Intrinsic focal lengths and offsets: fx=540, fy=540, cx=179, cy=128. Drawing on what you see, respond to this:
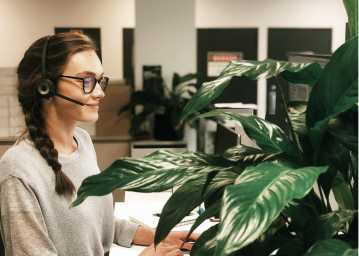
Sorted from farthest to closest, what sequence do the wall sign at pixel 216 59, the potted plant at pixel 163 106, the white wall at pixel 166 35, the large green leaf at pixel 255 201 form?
1. the wall sign at pixel 216 59
2. the white wall at pixel 166 35
3. the potted plant at pixel 163 106
4. the large green leaf at pixel 255 201

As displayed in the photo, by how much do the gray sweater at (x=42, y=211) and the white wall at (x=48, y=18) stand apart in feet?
16.2

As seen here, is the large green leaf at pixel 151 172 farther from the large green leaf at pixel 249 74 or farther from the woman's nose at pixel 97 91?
the woman's nose at pixel 97 91

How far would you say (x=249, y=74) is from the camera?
825mm

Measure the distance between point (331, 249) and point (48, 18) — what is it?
616 centimetres

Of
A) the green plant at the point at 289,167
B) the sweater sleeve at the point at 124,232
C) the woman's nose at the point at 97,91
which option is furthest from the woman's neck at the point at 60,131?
the green plant at the point at 289,167

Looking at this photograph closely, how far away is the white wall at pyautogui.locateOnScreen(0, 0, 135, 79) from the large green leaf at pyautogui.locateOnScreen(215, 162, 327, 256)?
5890mm

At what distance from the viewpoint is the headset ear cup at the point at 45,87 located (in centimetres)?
152

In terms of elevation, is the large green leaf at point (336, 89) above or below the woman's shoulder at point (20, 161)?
above

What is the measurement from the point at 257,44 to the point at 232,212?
236 inches

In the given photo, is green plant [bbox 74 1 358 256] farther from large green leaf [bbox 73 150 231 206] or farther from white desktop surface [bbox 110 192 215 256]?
white desktop surface [bbox 110 192 215 256]

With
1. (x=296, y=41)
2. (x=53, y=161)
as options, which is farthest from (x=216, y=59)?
(x=53, y=161)

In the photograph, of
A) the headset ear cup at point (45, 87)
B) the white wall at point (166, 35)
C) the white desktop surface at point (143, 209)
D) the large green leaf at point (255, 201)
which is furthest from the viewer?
the white wall at point (166, 35)

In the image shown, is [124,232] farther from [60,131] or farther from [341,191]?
[341,191]

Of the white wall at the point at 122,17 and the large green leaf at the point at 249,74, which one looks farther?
the white wall at the point at 122,17
